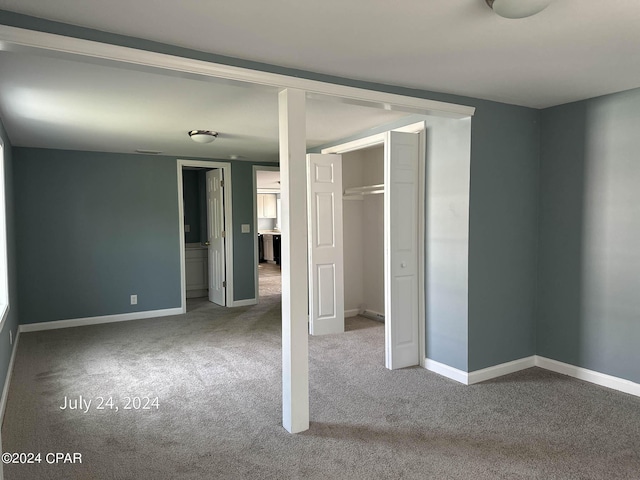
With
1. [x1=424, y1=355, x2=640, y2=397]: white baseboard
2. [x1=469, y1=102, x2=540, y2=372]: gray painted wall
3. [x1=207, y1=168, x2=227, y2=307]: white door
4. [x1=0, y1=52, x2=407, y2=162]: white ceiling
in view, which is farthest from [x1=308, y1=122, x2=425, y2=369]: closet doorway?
[x1=207, y1=168, x2=227, y2=307]: white door

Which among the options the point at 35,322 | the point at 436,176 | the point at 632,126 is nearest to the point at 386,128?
the point at 436,176

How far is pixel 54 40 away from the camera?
201 centimetres

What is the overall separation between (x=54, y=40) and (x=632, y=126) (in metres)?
3.78

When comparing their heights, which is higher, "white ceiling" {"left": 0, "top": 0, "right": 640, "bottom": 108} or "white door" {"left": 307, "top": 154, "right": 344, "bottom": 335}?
"white ceiling" {"left": 0, "top": 0, "right": 640, "bottom": 108}

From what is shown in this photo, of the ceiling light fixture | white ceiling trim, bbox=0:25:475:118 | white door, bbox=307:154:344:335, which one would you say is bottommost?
white door, bbox=307:154:344:335

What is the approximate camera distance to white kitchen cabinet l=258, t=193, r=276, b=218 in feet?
43.8

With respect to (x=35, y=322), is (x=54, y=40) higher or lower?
higher

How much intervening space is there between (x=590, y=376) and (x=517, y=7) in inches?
123

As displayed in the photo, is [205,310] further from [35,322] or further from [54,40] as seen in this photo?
[54,40]

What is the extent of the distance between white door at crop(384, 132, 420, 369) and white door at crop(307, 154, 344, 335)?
4.27ft

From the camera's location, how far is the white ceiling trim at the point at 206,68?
1.97 metres

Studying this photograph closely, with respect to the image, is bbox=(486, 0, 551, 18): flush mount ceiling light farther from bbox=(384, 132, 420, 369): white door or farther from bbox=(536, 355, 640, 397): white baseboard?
bbox=(536, 355, 640, 397): white baseboard

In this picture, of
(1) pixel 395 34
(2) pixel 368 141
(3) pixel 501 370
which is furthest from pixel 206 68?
(3) pixel 501 370

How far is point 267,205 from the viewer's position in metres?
13.4
